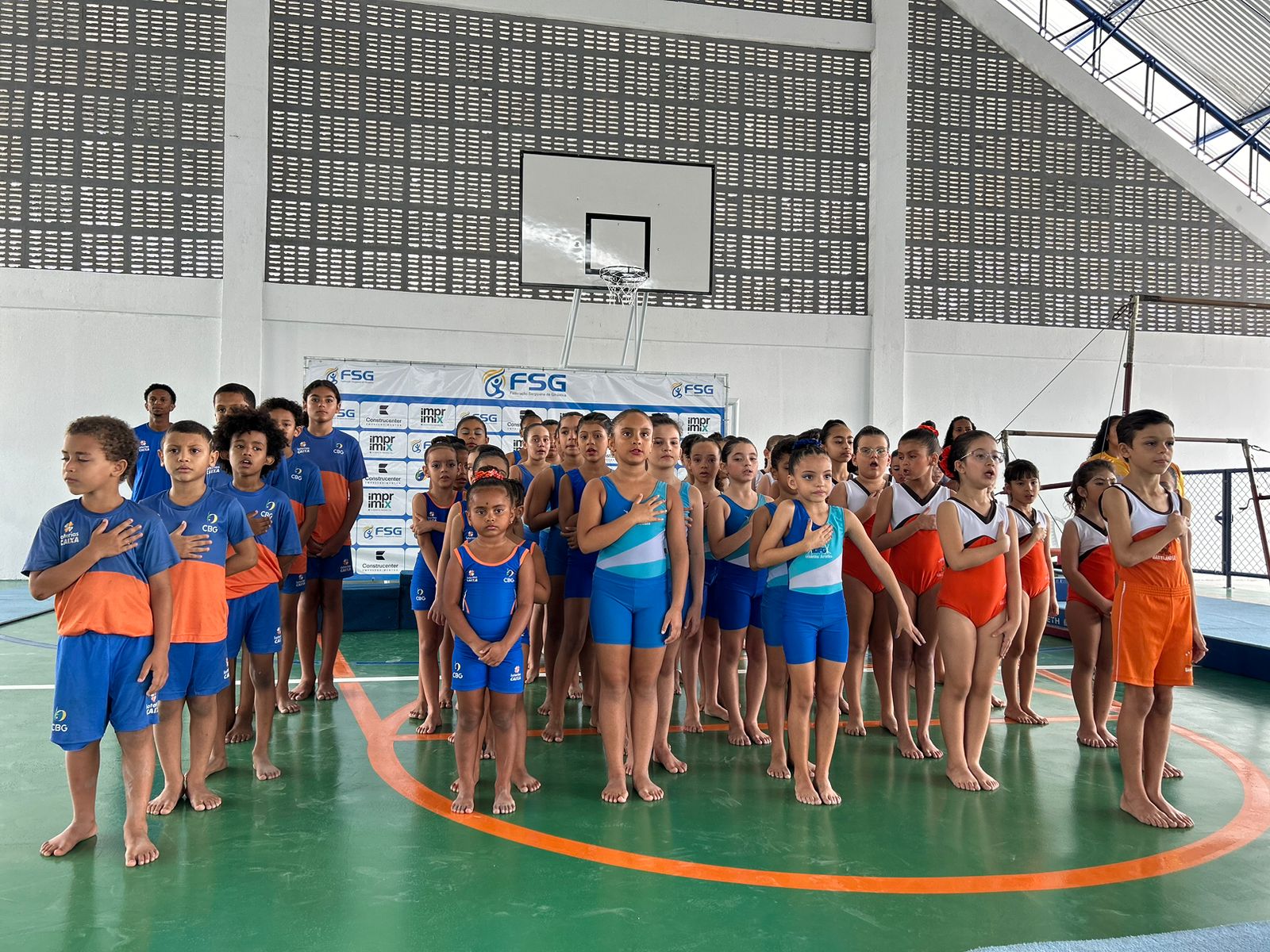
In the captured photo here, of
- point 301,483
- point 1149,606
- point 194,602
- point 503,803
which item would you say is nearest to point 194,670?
point 194,602

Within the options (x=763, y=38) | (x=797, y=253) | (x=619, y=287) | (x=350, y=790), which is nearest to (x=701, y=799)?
(x=350, y=790)

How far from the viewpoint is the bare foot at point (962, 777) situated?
3832 millimetres

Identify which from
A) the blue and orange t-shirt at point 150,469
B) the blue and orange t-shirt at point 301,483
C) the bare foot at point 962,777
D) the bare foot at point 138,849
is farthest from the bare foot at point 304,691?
the bare foot at point 962,777

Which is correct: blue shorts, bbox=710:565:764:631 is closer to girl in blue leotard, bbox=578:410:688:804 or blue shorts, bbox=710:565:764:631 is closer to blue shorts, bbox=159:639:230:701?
girl in blue leotard, bbox=578:410:688:804

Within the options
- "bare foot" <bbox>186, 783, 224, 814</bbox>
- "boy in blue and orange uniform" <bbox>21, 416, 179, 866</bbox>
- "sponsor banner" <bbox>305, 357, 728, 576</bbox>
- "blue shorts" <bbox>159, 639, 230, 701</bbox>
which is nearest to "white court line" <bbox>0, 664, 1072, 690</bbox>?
"bare foot" <bbox>186, 783, 224, 814</bbox>

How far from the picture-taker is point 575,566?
180 inches

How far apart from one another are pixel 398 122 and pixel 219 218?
93.2 inches

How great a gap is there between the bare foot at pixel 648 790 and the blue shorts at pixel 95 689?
1855mm

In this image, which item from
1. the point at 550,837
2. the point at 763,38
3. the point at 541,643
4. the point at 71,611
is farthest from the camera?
the point at 763,38

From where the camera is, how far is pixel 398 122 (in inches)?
415

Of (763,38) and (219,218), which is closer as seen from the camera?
(219,218)

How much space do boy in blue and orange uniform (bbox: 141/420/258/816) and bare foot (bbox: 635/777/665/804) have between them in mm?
1654

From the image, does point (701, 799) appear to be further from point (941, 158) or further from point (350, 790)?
point (941, 158)

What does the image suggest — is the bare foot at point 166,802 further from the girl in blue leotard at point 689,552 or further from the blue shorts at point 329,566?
the girl in blue leotard at point 689,552
